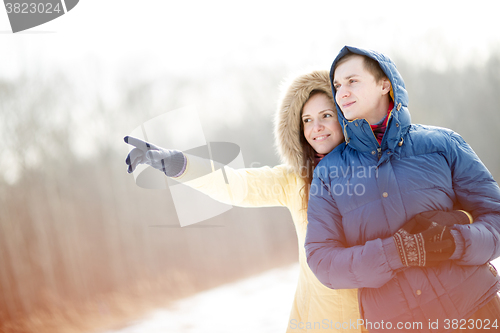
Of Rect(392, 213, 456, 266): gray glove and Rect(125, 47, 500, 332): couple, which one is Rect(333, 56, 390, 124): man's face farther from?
Rect(392, 213, 456, 266): gray glove

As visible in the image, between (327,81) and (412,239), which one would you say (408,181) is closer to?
(412,239)

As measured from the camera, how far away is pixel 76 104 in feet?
9.08

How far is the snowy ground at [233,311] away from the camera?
247cm

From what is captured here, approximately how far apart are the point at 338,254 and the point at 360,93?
1.33ft

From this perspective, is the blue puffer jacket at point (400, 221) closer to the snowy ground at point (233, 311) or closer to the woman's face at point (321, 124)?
the woman's face at point (321, 124)

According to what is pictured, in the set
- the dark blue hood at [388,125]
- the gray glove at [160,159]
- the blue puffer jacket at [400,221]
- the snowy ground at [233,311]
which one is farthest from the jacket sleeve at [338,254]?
the snowy ground at [233,311]

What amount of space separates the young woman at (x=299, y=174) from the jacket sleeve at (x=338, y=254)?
0.95 ft

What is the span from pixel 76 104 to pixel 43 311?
1.73m

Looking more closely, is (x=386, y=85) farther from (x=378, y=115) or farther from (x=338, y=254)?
(x=338, y=254)

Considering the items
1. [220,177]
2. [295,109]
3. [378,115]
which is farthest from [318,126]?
[220,177]

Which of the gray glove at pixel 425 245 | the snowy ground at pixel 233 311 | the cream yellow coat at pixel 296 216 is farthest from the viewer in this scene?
the snowy ground at pixel 233 311

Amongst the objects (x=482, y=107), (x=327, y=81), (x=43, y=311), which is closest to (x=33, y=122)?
(x=43, y=311)

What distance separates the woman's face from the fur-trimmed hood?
0.09ft

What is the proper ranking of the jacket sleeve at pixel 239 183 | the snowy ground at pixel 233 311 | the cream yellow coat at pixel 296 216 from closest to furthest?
the cream yellow coat at pixel 296 216, the jacket sleeve at pixel 239 183, the snowy ground at pixel 233 311
